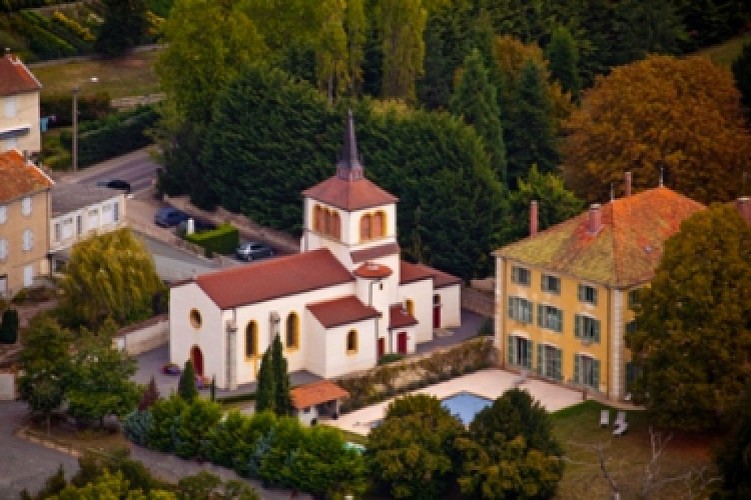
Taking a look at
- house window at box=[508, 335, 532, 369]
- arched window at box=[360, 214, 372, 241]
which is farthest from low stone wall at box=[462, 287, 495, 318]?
arched window at box=[360, 214, 372, 241]

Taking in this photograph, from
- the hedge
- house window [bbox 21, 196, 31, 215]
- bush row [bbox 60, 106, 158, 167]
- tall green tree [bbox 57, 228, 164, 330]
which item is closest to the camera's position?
tall green tree [bbox 57, 228, 164, 330]

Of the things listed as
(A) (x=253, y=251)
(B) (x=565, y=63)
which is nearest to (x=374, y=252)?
(A) (x=253, y=251)

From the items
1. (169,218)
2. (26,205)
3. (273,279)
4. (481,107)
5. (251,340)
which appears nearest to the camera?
(251,340)

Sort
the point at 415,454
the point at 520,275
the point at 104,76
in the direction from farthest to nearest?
the point at 104,76
the point at 520,275
the point at 415,454

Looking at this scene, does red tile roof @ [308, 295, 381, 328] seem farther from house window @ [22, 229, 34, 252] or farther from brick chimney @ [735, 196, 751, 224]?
house window @ [22, 229, 34, 252]

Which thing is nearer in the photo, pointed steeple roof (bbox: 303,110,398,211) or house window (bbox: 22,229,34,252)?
pointed steeple roof (bbox: 303,110,398,211)

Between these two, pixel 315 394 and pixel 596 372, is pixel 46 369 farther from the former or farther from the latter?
pixel 596 372

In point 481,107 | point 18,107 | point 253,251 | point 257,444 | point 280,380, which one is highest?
point 481,107

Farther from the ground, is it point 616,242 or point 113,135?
point 616,242
